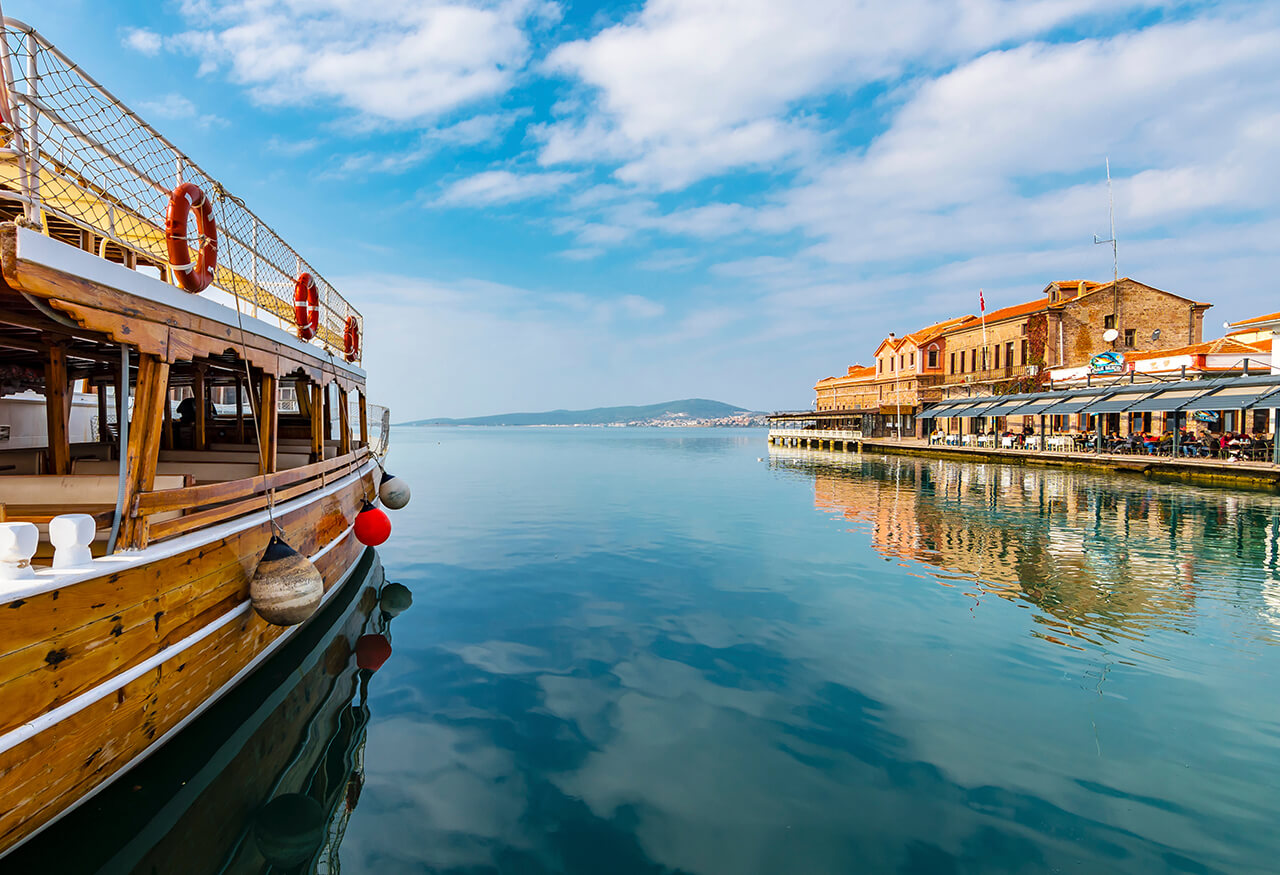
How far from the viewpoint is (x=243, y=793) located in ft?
15.8

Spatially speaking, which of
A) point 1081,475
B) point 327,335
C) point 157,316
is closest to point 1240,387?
point 1081,475

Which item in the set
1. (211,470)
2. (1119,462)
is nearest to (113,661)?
(211,470)

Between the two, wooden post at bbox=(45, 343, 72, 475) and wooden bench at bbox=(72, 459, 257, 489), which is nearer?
wooden post at bbox=(45, 343, 72, 475)

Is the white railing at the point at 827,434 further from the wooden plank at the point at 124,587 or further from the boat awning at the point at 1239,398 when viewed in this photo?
the wooden plank at the point at 124,587

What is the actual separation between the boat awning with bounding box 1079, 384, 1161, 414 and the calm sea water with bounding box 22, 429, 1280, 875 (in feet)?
64.6

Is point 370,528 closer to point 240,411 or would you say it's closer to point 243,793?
point 240,411

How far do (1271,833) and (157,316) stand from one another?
8.91 metres

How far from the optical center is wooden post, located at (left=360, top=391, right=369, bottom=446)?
12844 mm

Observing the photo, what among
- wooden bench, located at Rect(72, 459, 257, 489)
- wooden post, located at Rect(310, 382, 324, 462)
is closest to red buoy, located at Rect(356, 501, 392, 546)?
wooden post, located at Rect(310, 382, 324, 462)

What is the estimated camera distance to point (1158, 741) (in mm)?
5484

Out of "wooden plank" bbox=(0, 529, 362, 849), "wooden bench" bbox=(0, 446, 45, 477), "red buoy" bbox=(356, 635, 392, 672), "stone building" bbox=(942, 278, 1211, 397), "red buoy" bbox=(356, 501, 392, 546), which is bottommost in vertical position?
"red buoy" bbox=(356, 635, 392, 672)

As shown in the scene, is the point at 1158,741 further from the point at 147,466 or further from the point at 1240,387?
the point at 1240,387

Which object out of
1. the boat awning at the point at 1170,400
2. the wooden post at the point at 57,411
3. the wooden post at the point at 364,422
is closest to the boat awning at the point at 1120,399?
the boat awning at the point at 1170,400

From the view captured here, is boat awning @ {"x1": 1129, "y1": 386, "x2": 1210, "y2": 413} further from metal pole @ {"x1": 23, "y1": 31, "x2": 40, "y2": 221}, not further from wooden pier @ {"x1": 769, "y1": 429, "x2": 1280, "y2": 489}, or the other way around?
metal pole @ {"x1": 23, "y1": 31, "x2": 40, "y2": 221}
